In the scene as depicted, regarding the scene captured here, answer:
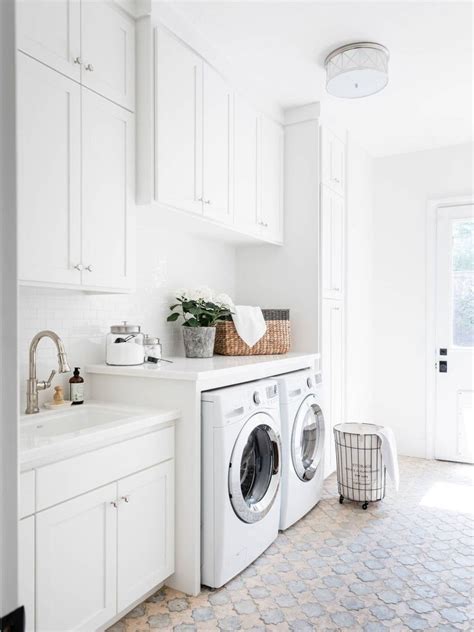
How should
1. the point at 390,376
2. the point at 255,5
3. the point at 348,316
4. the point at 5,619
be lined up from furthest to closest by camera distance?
the point at 390,376 < the point at 348,316 < the point at 255,5 < the point at 5,619

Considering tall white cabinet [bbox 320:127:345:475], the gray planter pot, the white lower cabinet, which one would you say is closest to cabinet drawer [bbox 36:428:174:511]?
the white lower cabinet

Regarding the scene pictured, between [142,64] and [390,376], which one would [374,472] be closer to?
[390,376]

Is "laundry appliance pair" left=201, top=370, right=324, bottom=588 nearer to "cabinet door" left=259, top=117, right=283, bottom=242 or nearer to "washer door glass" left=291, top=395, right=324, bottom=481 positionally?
"washer door glass" left=291, top=395, right=324, bottom=481

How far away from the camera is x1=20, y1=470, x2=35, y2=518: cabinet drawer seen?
1.45 metres

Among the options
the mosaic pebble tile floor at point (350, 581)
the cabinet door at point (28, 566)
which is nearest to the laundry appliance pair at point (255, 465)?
the mosaic pebble tile floor at point (350, 581)

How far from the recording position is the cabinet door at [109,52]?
2.04 meters

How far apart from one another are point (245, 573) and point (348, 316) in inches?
87.5

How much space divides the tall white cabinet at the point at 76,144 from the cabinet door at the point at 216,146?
52cm

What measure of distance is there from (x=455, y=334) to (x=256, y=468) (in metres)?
2.46

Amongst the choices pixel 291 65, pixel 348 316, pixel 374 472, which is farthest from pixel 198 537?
pixel 291 65

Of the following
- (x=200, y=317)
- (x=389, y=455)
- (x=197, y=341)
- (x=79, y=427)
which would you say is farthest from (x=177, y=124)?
(x=389, y=455)

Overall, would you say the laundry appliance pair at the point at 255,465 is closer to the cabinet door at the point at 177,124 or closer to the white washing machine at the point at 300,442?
the white washing machine at the point at 300,442

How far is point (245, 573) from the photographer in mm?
2299

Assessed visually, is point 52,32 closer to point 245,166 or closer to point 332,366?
point 245,166
